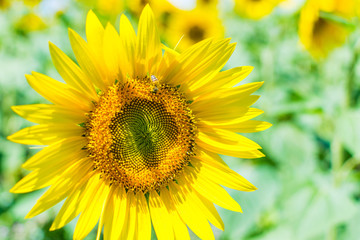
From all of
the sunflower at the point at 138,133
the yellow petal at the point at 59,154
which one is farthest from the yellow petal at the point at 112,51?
the yellow petal at the point at 59,154

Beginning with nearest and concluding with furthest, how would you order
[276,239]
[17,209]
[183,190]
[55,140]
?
[55,140], [183,190], [17,209], [276,239]

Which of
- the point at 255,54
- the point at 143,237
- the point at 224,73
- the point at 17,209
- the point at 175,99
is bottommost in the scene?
the point at 17,209

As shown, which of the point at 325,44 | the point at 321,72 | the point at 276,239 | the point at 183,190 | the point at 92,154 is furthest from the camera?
the point at 321,72

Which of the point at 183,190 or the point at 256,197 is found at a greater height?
the point at 183,190

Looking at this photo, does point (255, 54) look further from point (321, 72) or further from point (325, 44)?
point (325, 44)

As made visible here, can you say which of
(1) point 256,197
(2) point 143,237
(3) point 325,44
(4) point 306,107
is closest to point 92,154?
(2) point 143,237

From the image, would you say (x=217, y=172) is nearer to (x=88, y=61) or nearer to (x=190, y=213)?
(x=190, y=213)

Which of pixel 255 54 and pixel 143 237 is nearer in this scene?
pixel 143 237
